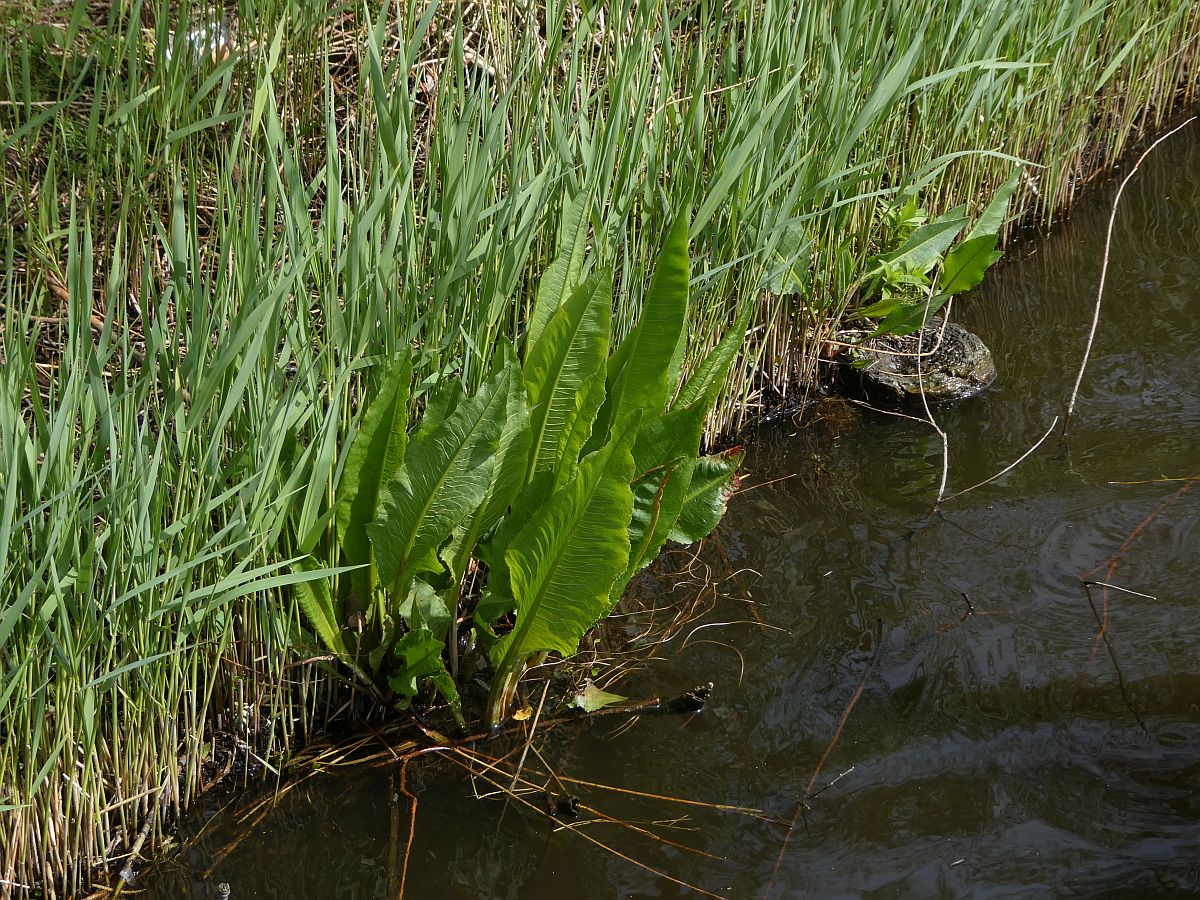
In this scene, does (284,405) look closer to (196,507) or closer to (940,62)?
(196,507)

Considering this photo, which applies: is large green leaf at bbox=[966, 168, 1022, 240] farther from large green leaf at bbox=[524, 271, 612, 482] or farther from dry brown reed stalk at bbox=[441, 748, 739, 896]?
dry brown reed stalk at bbox=[441, 748, 739, 896]

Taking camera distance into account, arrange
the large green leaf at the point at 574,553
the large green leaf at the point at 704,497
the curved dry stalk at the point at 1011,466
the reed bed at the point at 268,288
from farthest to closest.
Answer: the curved dry stalk at the point at 1011,466
the large green leaf at the point at 704,497
the large green leaf at the point at 574,553
the reed bed at the point at 268,288

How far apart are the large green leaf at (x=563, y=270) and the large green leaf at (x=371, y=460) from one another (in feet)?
0.81

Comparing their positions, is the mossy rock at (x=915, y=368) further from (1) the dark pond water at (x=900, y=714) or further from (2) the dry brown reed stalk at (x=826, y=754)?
(2) the dry brown reed stalk at (x=826, y=754)

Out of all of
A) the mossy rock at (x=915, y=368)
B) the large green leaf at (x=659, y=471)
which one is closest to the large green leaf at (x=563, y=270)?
the large green leaf at (x=659, y=471)

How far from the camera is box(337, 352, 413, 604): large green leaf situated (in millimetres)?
1546

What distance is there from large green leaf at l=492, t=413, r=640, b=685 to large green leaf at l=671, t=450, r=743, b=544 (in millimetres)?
210

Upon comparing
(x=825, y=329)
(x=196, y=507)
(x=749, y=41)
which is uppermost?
(x=749, y=41)

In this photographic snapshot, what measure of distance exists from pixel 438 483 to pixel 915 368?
5.16ft

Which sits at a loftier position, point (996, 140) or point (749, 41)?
point (749, 41)

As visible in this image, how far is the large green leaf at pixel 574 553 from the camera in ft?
4.87

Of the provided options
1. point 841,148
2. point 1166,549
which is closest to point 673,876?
point 1166,549

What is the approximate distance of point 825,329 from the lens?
275cm

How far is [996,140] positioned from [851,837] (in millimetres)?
2109
